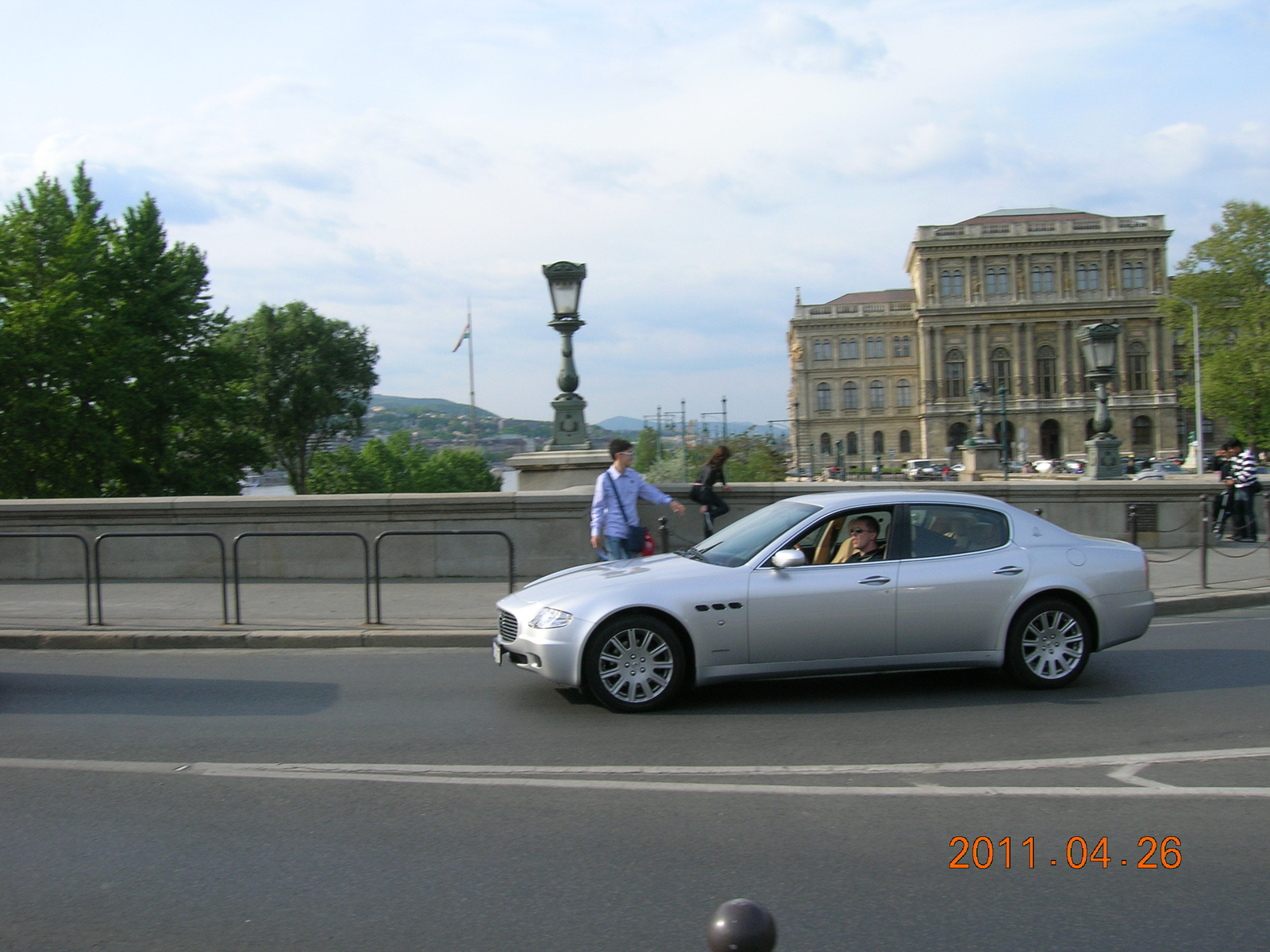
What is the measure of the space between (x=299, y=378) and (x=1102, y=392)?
65.8 metres

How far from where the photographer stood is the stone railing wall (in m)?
13.7

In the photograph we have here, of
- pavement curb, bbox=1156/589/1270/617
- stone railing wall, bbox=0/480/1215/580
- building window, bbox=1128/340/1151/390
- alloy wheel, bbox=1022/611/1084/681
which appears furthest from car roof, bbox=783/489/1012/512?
building window, bbox=1128/340/1151/390

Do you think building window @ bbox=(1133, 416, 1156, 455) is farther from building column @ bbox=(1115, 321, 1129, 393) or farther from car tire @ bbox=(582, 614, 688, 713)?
car tire @ bbox=(582, 614, 688, 713)

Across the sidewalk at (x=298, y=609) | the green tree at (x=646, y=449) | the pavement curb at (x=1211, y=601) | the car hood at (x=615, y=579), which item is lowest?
the pavement curb at (x=1211, y=601)

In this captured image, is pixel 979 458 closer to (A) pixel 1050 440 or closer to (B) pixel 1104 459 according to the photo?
(B) pixel 1104 459

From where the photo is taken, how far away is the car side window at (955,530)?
730 centimetres

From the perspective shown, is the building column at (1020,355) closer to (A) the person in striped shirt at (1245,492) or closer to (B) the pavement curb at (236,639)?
(A) the person in striped shirt at (1245,492)

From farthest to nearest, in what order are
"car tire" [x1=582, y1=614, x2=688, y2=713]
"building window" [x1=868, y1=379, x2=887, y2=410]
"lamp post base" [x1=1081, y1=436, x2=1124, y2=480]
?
"building window" [x1=868, y1=379, x2=887, y2=410]
"lamp post base" [x1=1081, y1=436, x2=1124, y2=480]
"car tire" [x1=582, y1=614, x2=688, y2=713]

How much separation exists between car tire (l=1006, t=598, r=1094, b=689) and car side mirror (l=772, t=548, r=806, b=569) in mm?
1682

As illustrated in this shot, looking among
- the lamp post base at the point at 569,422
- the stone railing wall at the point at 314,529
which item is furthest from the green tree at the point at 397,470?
the stone railing wall at the point at 314,529

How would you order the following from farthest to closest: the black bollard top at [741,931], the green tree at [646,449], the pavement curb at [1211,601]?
1. the green tree at [646,449]
2. the pavement curb at [1211,601]
3. the black bollard top at [741,931]

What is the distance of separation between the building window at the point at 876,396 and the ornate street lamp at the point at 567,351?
102 metres

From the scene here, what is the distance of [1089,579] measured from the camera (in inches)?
291

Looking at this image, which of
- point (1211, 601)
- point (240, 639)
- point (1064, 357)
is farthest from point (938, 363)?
point (240, 639)
